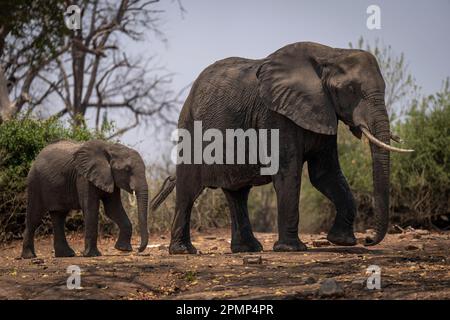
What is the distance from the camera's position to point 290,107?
40.2 feet

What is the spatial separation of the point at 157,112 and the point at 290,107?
76.6 feet

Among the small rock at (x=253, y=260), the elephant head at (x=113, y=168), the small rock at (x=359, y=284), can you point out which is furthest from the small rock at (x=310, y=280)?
the elephant head at (x=113, y=168)

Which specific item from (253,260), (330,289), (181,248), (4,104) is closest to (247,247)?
(181,248)

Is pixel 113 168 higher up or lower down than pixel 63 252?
higher up

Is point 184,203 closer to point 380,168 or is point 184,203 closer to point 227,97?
point 227,97

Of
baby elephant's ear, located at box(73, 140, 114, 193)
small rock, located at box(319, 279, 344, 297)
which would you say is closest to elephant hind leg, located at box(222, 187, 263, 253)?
baby elephant's ear, located at box(73, 140, 114, 193)

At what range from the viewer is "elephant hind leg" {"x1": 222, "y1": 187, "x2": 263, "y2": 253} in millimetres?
13289

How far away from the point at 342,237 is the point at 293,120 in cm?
175

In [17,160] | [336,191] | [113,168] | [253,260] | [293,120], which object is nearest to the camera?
[253,260]

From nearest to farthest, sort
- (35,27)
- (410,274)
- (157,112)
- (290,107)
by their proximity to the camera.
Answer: (410,274) < (290,107) < (35,27) < (157,112)

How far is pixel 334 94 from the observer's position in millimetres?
12258

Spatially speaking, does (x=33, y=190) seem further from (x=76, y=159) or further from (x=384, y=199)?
(x=384, y=199)

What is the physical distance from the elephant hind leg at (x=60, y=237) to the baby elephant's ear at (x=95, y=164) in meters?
1.15
